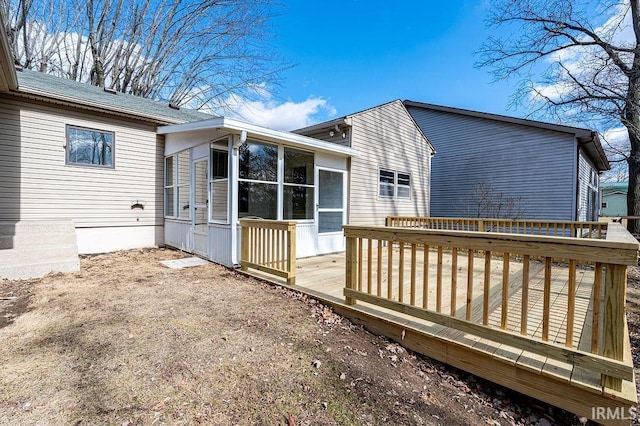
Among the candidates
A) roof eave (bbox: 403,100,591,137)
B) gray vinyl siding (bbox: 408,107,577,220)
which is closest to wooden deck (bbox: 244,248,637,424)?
gray vinyl siding (bbox: 408,107,577,220)

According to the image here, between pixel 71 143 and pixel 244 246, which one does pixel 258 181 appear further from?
pixel 71 143

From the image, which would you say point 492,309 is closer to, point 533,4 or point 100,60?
point 533,4

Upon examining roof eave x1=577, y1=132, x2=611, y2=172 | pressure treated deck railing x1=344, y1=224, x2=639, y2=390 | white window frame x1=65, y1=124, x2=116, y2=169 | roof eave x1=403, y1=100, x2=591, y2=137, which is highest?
roof eave x1=403, y1=100, x2=591, y2=137

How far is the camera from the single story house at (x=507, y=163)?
10.2 meters

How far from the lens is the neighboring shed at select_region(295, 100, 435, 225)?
8.12 meters

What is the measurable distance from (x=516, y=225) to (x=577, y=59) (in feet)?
27.4

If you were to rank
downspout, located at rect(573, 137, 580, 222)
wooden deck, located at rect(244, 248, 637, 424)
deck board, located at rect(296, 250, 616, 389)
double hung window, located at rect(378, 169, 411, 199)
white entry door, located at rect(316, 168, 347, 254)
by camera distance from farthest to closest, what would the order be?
downspout, located at rect(573, 137, 580, 222), double hung window, located at rect(378, 169, 411, 199), white entry door, located at rect(316, 168, 347, 254), deck board, located at rect(296, 250, 616, 389), wooden deck, located at rect(244, 248, 637, 424)

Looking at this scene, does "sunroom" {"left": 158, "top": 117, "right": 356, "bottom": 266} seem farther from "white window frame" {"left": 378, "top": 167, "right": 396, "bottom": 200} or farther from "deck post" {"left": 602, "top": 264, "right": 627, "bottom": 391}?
"deck post" {"left": 602, "top": 264, "right": 627, "bottom": 391}

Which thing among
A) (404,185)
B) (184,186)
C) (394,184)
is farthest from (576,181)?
(184,186)

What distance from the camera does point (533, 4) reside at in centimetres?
1095

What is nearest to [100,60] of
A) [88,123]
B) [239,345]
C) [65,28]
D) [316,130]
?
[65,28]

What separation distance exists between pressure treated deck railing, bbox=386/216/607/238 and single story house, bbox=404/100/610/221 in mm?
2160

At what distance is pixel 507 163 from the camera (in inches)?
459

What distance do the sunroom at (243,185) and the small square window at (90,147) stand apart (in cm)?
118
